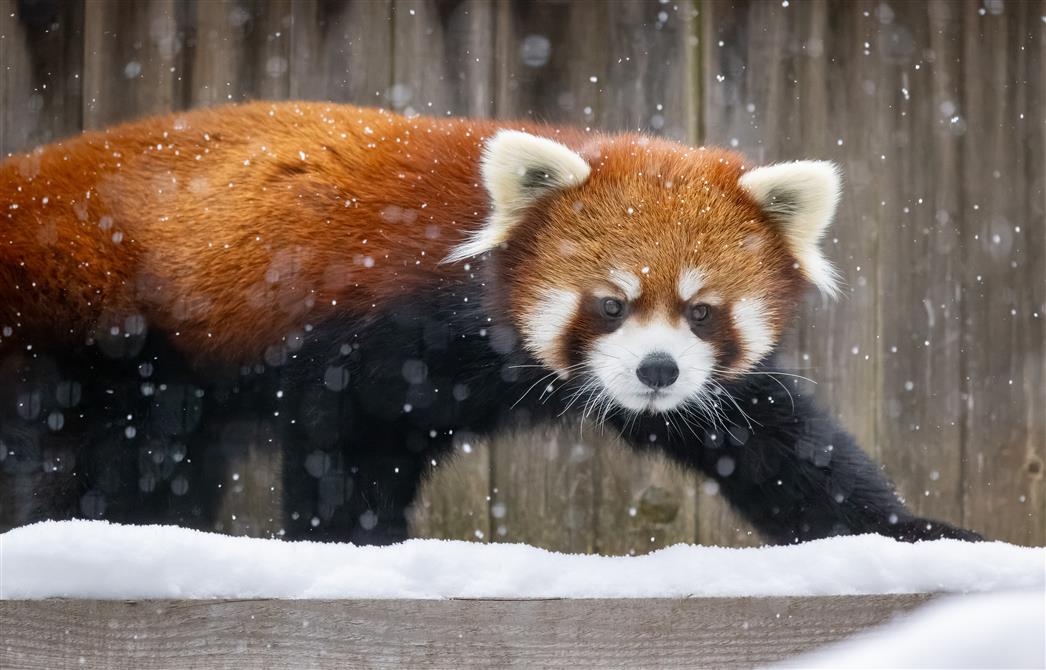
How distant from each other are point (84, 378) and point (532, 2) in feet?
4.30

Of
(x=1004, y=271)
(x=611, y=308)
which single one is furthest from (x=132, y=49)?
(x=1004, y=271)

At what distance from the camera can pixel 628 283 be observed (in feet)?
7.01

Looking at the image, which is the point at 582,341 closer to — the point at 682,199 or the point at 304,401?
the point at 682,199

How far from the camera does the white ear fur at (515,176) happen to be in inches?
84.6

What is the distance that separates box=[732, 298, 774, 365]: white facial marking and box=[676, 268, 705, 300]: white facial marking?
11cm

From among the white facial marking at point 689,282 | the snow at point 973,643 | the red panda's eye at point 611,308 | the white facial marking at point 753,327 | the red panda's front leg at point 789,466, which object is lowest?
the red panda's front leg at point 789,466

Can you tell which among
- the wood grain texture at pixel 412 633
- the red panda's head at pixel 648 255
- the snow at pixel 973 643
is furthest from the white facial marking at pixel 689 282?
the snow at pixel 973 643

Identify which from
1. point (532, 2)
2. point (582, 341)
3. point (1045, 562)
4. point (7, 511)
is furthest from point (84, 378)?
point (1045, 562)

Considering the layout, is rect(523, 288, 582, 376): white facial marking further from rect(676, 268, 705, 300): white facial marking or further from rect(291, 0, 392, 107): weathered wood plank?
rect(291, 0, 392, 107): weathered wood plank

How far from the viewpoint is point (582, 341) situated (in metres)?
2.21

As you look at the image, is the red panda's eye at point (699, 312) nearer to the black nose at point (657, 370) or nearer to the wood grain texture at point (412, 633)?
the black nose at point (657, 370)

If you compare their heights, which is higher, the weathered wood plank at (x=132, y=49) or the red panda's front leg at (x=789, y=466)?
the weathered wood plank at (x=132, y=49)

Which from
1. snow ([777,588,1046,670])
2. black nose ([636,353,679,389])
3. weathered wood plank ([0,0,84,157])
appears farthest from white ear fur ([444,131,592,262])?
snow ([777,588,1046,670])

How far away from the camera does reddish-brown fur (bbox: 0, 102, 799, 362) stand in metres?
2.24
